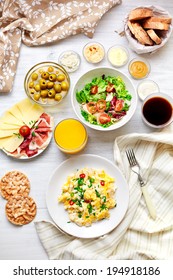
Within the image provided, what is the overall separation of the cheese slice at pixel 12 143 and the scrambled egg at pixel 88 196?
28 cm

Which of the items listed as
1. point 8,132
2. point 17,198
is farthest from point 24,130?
point 17,198

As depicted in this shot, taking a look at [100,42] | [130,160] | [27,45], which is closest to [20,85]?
[27,45]

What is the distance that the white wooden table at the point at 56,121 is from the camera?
2.95 metres

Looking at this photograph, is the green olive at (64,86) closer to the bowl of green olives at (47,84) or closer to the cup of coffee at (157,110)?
the bowl of green olives at (47,84)

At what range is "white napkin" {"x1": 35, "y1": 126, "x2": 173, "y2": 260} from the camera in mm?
2902

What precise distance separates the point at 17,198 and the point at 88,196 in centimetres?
33

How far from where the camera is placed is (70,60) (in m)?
3.00

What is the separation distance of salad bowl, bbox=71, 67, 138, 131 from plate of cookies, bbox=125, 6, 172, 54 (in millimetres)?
171

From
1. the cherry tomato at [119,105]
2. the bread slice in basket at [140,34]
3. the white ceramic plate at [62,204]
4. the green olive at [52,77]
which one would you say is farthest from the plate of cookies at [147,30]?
the white ceramic plate at [62,204]

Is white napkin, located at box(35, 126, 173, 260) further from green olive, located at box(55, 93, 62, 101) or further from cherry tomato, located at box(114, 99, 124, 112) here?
green olive, located at box(55, 93, 62, 101)

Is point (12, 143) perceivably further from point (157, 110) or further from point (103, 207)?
point (157, 110)

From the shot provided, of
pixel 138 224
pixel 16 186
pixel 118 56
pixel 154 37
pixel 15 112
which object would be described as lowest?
pixel 138 224

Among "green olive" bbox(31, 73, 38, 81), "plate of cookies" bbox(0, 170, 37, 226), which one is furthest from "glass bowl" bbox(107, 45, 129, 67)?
"plate of cookies" bbox(0, 170, 37, 226)

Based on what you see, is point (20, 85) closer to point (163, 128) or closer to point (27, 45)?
point (27, 45)
